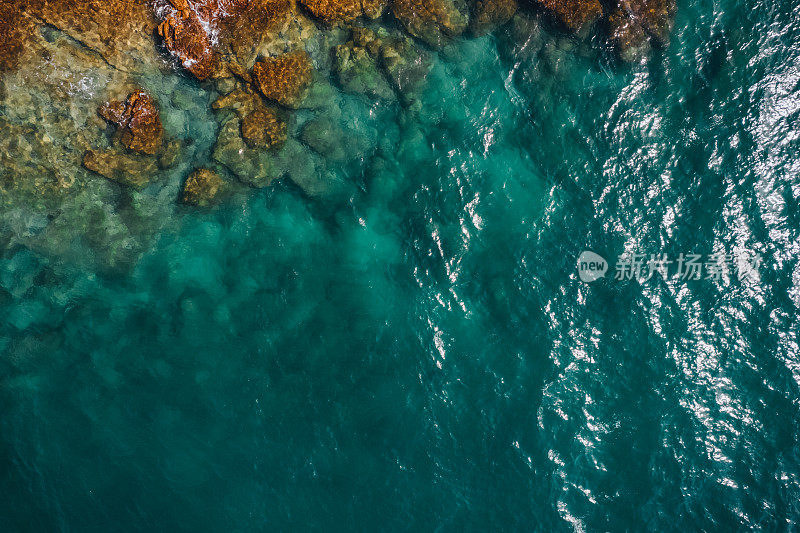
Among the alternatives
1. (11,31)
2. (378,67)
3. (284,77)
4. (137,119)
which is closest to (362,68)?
(378,67)

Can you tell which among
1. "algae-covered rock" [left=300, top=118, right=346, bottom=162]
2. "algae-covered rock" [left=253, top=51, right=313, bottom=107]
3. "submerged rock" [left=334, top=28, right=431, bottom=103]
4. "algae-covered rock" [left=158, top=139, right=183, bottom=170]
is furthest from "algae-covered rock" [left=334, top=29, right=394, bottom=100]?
"algae-covered rock" [left=158, top=139, right=183, bottom=170]

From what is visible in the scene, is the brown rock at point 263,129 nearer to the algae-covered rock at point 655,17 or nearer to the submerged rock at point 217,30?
the submerged rock at point 217,30

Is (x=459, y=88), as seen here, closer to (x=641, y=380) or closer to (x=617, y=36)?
(x=617, y=36)

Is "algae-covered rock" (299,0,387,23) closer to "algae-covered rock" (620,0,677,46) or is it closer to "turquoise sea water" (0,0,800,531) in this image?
"turquoise sea water" (0,0,800,531)

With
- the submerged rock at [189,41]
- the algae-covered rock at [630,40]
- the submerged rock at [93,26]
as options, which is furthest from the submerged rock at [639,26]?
the submerged rock at [93,26]

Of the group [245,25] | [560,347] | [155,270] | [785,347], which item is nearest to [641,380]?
[560,347]

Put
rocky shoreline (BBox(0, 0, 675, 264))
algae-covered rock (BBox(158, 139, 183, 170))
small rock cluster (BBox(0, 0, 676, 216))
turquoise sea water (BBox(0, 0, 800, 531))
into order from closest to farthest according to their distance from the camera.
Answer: turquoise sea water (BBox(0, 0, 800, 531)), rocky shoreline (BBox(0, 0, 675, 264)), small rock cluster (BBox(0, 0, 676, 216)), algae-covered rock (BBox(158, 139, 183, 170))

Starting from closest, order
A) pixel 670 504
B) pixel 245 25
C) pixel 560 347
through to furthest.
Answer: pixel 670 504 → pixel 560 347 → pixel 245 25
